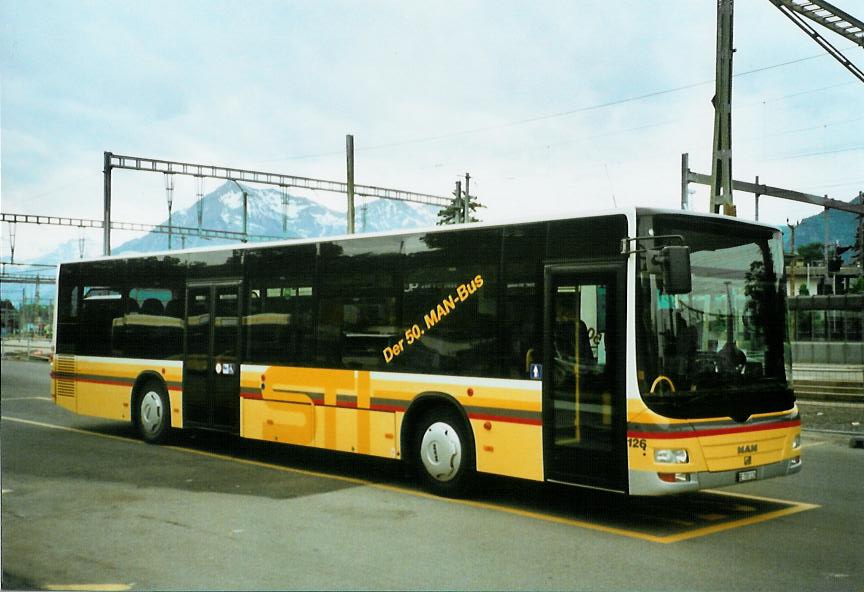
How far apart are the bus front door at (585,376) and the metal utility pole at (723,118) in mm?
10204

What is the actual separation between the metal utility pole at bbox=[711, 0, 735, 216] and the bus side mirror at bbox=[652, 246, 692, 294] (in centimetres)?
1069

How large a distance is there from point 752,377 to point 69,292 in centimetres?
A: 1177

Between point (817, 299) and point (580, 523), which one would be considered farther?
point (817, 299)

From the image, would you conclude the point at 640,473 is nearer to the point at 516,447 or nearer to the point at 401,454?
the point at 516,447

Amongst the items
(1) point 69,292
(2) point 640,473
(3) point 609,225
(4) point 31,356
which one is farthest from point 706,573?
(4) point 31,356

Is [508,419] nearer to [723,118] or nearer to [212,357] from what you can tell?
[212,357]

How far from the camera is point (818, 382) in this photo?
2417 cm

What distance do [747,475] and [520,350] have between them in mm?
2407

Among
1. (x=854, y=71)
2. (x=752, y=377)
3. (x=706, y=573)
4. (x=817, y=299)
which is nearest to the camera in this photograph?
(x=706, y=573)

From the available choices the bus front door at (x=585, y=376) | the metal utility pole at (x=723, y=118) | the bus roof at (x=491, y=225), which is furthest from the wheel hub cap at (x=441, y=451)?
the metal utility pole at (x=723, y=118)

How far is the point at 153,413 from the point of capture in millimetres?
14016

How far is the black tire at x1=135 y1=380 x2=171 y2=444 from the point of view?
45.3ft

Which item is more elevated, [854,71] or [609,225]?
[854,71]

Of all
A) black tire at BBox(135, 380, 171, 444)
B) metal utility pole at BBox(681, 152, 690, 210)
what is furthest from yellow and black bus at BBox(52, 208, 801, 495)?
metal utility pole at BBox(681, 152, 690, 210)
